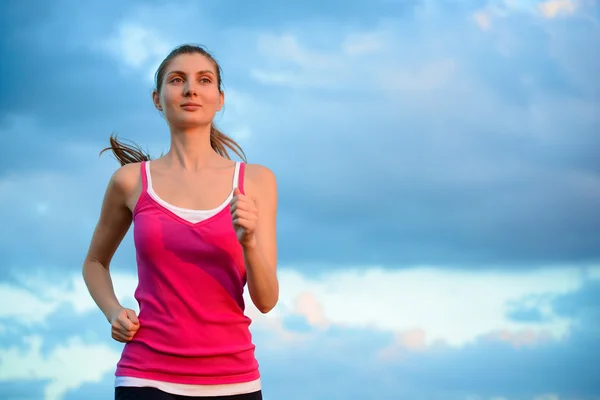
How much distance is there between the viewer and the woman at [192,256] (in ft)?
15.0

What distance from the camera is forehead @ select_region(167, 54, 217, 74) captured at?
5040mm

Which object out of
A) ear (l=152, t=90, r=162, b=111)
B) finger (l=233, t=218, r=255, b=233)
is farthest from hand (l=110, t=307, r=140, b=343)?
ear (l=152, t=90, r=162, b=111)

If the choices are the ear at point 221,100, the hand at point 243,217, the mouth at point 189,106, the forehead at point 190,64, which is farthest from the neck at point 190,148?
the hand at point 243,217

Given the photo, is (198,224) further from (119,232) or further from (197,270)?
(119,232)

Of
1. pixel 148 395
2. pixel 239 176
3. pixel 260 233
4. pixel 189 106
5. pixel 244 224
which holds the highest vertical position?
pixel 189 106

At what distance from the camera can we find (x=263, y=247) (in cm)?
479

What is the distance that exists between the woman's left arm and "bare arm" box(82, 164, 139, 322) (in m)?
0.77

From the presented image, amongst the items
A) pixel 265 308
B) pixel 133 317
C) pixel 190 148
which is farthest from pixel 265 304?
pixel 190 148

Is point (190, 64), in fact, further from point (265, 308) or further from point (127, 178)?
point (265, 308)

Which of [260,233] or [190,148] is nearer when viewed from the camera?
[260,233]

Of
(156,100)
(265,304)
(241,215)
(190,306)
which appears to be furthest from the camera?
(156,100)

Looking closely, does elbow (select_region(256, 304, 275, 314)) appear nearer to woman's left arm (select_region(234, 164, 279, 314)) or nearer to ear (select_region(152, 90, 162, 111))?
woman's left arm (select_region(234, 164, 279, 314))

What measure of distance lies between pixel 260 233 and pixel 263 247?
9 cm

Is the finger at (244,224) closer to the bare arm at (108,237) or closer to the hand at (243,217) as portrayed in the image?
the hand at (243,217)
